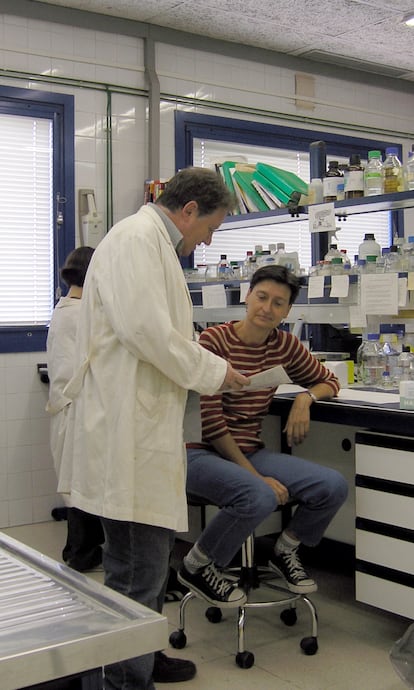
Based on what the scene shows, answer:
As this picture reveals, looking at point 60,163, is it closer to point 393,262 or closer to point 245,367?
point 393,262

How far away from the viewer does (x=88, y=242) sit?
491 centimetres

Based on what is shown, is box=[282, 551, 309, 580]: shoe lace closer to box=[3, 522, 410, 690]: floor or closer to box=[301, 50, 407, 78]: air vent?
box=[3, 522, 410, 690]: floor

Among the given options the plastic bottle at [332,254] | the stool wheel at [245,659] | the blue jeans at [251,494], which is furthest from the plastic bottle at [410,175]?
the stool wheel at [245,659]

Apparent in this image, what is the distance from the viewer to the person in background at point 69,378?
3545mm

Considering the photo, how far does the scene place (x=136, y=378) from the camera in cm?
207

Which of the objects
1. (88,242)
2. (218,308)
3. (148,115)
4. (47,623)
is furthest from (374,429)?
(148,115)

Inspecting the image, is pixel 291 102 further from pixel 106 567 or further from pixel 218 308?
pixel 106 567

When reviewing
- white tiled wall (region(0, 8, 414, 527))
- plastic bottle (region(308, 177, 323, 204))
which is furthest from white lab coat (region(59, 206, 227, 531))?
white tiled wall (region(0, 8, 414, 527))

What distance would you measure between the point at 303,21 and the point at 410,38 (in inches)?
32.9

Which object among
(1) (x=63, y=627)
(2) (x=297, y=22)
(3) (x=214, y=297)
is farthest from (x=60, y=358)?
(2) (x=297, y=22)

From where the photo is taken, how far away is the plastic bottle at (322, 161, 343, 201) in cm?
370

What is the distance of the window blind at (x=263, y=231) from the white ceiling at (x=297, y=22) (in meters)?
0.70

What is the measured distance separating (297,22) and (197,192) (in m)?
3.48

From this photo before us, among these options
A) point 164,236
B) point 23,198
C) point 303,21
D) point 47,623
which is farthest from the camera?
point 303,21
